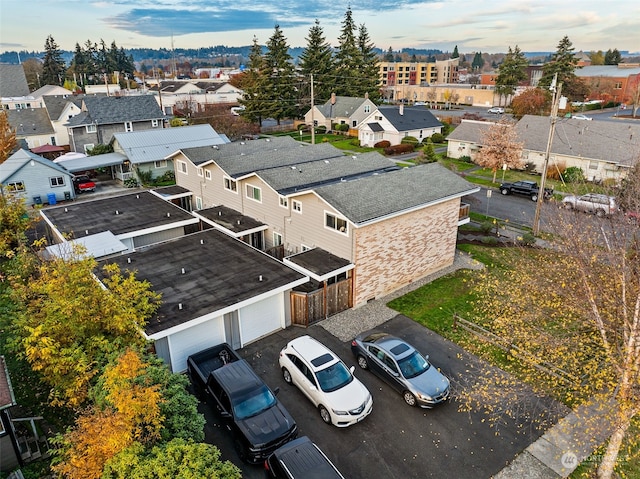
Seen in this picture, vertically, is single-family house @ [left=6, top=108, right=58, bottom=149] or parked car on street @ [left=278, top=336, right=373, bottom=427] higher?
single-family house @ [left=6, top=108, right=58, bottom=149]

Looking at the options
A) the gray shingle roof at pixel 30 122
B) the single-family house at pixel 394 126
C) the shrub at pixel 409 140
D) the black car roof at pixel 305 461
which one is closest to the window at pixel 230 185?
the black car roof at pixel 305 461

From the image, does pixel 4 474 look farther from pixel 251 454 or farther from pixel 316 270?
pixel 316 270

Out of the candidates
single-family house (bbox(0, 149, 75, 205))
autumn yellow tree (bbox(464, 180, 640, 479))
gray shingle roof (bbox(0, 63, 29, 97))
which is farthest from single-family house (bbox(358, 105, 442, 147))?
gray shingle roof (bbox(0, 63, 29, 97))

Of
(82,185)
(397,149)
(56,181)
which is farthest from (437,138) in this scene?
(56,181)

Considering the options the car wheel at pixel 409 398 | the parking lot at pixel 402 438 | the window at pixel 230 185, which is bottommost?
the parking lot at pixel 402 438

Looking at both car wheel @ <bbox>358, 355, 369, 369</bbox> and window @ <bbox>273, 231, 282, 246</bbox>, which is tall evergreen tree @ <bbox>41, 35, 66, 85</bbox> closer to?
window @ <bbox>273, 231, 282, 246</bbox>

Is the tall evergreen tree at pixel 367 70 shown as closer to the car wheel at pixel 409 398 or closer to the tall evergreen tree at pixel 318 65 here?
the tall evergreen tree at pixel 318 65

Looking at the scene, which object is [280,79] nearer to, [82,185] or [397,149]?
[397,149]
